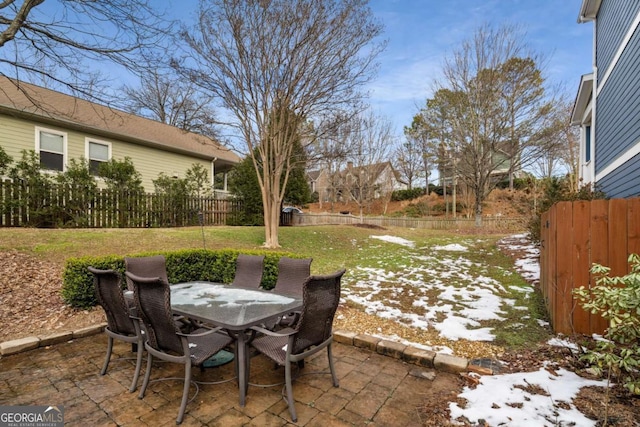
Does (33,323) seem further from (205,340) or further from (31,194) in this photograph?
(31,194)

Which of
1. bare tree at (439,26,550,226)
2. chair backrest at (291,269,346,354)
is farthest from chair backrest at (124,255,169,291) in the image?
bare tree at (439,26,550,226)

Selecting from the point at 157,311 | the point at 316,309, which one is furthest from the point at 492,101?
the point at 157,311

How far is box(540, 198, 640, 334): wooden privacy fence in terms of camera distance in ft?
9.84

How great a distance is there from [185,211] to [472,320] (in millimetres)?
10414

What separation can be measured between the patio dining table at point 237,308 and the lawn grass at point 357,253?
2031mm

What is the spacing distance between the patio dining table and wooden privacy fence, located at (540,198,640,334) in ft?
9.25

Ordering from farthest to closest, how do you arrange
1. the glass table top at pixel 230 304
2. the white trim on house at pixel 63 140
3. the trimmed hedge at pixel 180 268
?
the white trim on house at pixel 63 140 < the trimmed hedge at pixel 180 268 < the glass table top at pixel 230 304

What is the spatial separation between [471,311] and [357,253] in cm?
539

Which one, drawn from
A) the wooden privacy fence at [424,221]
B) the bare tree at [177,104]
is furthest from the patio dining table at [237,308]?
the wooden privacy fence at [424,221]

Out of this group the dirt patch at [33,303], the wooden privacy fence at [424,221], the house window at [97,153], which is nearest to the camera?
the dirt patch at [33,303]

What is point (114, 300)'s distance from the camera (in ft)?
8.75

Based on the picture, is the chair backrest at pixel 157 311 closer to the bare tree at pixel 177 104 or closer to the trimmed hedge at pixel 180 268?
the trimmed hedge at pixel 180 268

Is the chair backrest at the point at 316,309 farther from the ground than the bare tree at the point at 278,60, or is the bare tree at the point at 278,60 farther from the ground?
the bare tree at the point at 278,60

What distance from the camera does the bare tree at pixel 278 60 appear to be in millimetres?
7688
